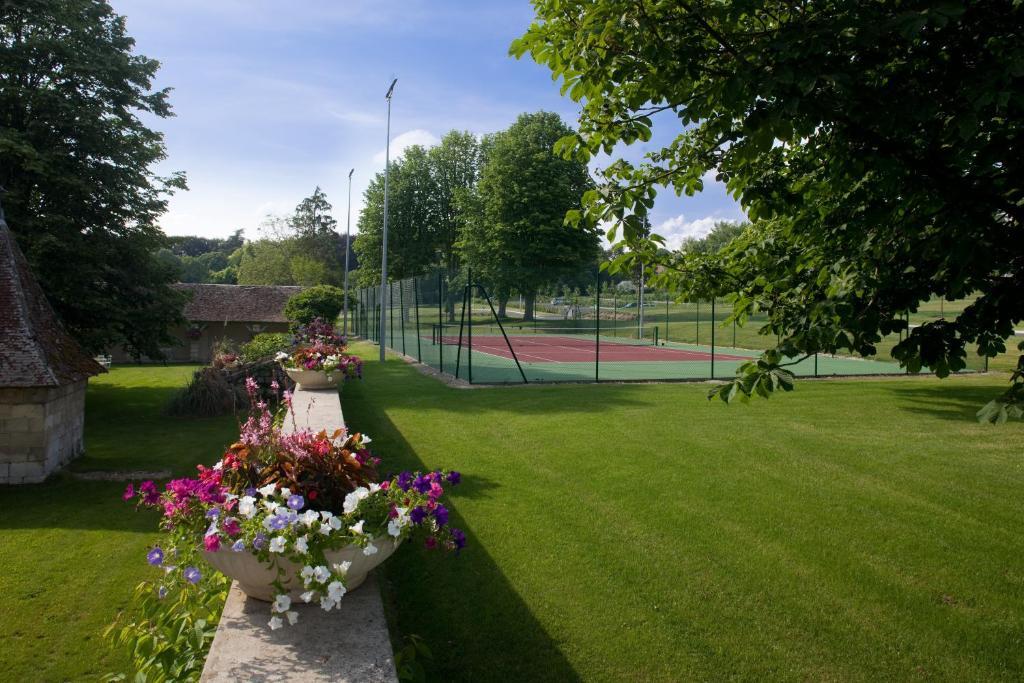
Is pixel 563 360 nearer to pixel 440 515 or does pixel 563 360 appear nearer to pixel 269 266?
pixel 440 515

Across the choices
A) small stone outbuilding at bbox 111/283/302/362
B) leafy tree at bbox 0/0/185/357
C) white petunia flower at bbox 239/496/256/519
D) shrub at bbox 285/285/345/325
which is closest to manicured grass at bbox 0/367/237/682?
white petunia flower at bbox 239/496/256/519

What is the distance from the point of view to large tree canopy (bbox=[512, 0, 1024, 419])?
10.6ft

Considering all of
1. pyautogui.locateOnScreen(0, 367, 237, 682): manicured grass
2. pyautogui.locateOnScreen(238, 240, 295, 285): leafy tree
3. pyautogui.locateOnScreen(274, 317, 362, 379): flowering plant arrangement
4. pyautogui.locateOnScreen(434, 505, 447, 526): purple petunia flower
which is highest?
pyautogui.locateOnScreen(238, 240, 295, 285): leafy tree

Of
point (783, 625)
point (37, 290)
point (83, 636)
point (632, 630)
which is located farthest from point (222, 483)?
point (37, 290)

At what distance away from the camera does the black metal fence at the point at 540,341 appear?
1930cm

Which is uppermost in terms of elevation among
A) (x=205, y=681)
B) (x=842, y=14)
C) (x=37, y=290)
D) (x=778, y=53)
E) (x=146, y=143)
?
(x=146, y=143)

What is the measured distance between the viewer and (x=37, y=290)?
1013cm

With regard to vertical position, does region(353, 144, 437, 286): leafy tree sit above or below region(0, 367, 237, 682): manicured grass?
above

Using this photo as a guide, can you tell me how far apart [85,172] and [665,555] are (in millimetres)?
15025

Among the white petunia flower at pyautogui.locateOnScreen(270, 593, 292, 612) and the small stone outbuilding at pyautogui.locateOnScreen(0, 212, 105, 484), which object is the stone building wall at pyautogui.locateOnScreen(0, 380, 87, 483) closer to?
the small stone outbuilding at pyautogui.locateOnScreen(0, 212, 105, 484)

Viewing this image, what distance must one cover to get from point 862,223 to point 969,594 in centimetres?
294

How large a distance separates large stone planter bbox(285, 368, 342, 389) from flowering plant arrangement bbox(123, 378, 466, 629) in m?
7.70

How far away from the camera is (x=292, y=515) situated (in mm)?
3270

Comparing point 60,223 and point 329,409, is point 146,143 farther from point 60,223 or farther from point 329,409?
point 329,409
